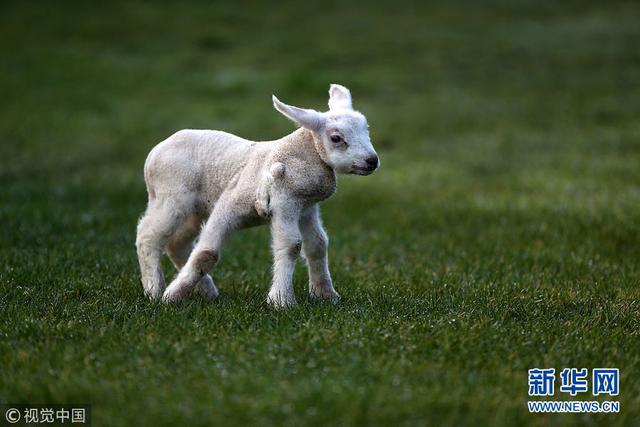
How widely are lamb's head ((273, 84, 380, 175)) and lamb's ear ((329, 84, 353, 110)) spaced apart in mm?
219

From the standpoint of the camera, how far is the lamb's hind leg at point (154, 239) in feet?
22.1

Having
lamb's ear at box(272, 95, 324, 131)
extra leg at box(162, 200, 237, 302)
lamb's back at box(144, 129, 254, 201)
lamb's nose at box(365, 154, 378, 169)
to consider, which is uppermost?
lamb's ear at box(272, 95, 324, 131)

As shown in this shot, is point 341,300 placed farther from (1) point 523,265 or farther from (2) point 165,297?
(1) point 523,265

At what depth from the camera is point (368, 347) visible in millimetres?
5371

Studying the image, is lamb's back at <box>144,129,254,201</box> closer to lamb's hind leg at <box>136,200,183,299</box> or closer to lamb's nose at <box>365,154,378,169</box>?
lamb's hind leg at <box>136,200,183,299</box>

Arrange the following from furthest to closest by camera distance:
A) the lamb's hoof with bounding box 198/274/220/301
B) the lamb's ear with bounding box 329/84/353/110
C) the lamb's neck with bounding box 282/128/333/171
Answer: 1. the lamb's hoof with bounding box 198/274/220/301
2. the lamb's ear with bounding box 329/84/353/110
3. the lamb's neck with bounding box 282/128/333/171

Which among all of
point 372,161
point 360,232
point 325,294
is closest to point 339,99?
point 372,161

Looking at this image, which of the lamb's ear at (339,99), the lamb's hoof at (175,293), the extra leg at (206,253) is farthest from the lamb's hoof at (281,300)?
the lamb's ear at (339,99)

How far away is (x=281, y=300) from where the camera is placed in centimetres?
636

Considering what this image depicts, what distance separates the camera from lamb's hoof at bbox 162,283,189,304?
253 inches

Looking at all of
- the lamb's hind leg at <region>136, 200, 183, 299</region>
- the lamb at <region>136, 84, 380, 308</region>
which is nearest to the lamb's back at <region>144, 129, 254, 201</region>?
the lamb at <region>136, 84, 380, 308</region>

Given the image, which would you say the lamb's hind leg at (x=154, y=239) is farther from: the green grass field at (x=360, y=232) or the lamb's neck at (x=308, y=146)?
the lamb's neck at (x=308, y=146)

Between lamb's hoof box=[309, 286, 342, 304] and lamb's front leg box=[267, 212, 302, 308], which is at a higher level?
lamb's front leg box=[267, 212, 302, 308]

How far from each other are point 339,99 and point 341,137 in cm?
63
